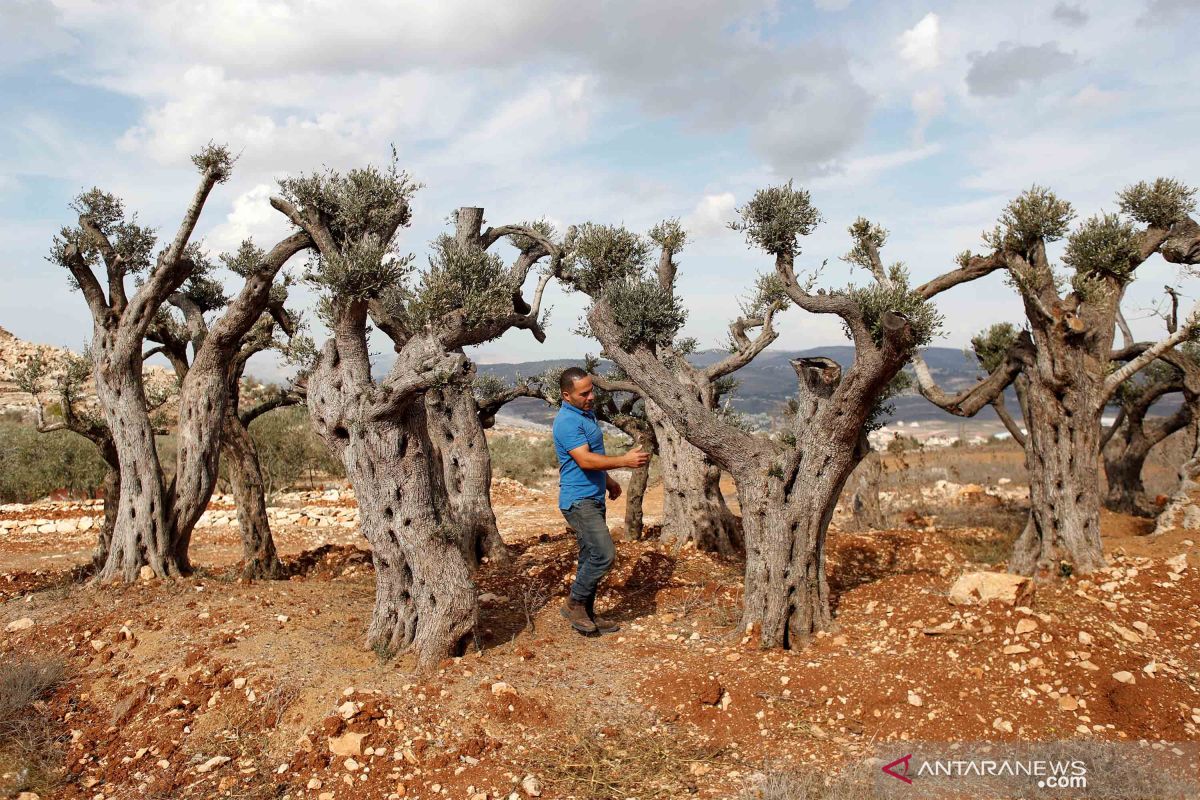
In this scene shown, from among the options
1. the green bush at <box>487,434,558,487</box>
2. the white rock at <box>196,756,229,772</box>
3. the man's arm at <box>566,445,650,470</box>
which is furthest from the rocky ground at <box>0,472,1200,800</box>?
the green bush at <box>487,434,558,487</box>

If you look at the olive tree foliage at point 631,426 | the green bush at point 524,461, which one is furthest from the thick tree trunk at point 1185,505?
the green bush at point 524,461

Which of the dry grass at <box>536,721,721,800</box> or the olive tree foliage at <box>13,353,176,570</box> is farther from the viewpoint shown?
the olive tree foliage at <box>13,353,176,570</box>

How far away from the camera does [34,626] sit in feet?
23.9

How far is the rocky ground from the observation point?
16.1ft

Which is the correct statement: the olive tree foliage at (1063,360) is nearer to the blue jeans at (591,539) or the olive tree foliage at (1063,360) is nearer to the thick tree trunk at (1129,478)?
the blue jeans at (591,539)

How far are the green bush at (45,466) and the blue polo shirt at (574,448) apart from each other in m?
17.9

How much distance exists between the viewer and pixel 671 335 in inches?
310

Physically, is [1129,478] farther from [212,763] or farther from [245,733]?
[212,763]

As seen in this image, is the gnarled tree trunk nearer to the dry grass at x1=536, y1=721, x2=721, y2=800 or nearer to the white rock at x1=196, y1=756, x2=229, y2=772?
the dry grass at x1=536, y1=721, x2=721, y2=800

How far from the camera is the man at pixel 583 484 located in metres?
6.73

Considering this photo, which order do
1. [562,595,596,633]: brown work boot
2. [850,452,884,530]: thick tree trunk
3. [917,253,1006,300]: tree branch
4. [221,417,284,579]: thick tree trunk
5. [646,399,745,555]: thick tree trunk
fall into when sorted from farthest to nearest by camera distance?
[850,452,884,530]: thick tree trunk, [646,399,745,555]: thick tree trunk, [221,417,284,579]: thick tree trunk, [917,253,1006,300]: tree branch, [562,595,596,633]: brown work boot

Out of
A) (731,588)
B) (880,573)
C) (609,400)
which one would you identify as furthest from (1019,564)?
(609,400)

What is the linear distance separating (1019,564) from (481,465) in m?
6.53

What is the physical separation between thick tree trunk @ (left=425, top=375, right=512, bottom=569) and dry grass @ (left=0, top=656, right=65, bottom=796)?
16.7 feet
